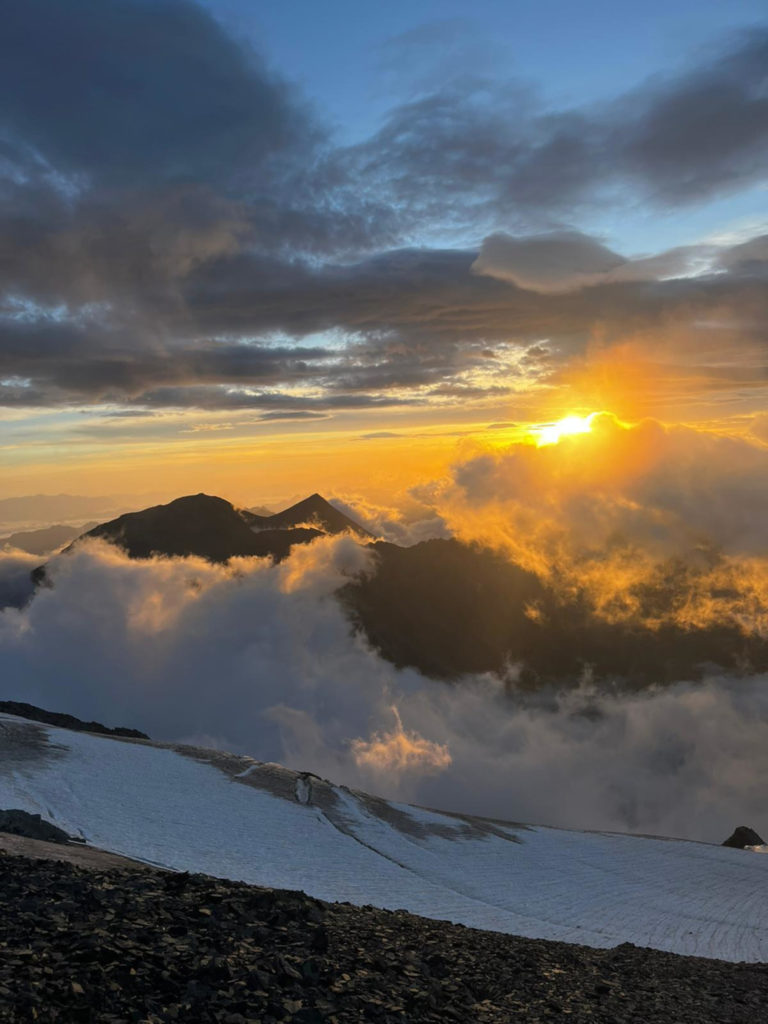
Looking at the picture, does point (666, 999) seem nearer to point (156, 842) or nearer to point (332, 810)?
point (156, 842)

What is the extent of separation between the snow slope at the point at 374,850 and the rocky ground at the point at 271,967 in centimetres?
1852

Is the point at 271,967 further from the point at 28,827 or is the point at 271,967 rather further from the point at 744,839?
the point at 744,839

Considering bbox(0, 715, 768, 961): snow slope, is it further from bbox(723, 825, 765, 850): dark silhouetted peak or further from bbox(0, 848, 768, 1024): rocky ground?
bbox(723, 825, 765, 850): dark silhouetted peak

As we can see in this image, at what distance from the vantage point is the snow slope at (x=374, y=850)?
4231 centimetres

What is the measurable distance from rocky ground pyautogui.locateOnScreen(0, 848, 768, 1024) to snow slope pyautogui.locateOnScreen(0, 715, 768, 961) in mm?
18525

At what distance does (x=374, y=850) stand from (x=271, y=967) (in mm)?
39116

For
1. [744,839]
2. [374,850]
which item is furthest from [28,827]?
[744,839]

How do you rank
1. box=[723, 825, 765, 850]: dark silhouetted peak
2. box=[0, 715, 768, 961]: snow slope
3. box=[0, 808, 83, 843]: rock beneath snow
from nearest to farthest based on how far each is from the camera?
1. box=[0, 808, 83, 843]: rock beneath snow
2. box=[0, 715, 768, 961]: snow slope
3. box=[723, 825, 765, 850]: dark silhouetted peak

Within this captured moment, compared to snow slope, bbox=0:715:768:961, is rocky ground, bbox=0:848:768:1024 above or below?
above

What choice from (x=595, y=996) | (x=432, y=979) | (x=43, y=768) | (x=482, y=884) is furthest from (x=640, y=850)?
(x=432, y=979)

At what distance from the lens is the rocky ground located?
13.2m

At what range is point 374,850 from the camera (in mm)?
52125

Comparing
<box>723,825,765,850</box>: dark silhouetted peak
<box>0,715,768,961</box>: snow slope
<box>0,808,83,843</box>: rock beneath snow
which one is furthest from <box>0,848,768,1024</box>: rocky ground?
<box>723,825,765,850</box>: dark silhouetted peak

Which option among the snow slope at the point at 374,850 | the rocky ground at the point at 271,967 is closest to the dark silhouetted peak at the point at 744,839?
the snow slope at the point at 374,850
